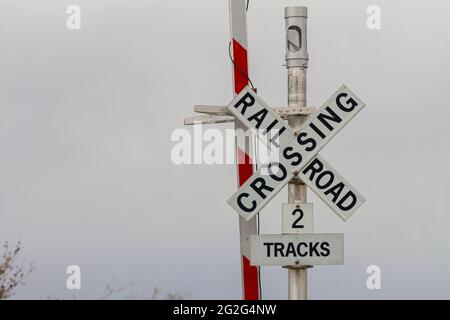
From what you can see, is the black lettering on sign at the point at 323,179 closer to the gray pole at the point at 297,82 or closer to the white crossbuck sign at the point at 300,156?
the white crossbuck sign at the point at 300,156

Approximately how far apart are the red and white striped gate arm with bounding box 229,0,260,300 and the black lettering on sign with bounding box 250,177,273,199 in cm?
78

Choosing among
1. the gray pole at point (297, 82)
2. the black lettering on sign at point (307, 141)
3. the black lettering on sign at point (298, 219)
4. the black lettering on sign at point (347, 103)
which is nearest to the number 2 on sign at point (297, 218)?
the black lettering on sign at point (298, 219)

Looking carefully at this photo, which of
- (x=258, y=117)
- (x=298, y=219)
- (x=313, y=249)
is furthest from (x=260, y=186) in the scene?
(x=313, y=249)

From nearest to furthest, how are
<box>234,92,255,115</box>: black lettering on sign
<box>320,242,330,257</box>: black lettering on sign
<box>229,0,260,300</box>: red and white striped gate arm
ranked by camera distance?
<box>320,242,330,257</box>: black lettering on sign, <box>234,92,255,115</box>: black lettering on sign, <box>229,0,260,300</box>: red and white striped gate arm

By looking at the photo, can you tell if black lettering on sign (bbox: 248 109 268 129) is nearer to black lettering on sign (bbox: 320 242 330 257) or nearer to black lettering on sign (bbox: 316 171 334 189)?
black lettering on sign (bbox: 316 171 334 189)

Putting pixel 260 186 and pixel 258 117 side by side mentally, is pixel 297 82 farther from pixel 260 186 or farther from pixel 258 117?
pixel 260 186

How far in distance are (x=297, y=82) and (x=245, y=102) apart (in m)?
0.61

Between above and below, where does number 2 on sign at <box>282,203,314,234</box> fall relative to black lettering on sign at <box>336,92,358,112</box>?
below

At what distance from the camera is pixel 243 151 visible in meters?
16.2

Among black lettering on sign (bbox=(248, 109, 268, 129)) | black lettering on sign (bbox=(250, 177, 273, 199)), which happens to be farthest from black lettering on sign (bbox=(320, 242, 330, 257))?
black lettering on sign (bbox=(248, 109, 268, 129))

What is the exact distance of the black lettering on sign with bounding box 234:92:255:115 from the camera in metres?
15.6

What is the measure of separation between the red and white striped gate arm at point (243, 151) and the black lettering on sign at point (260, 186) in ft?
2.56

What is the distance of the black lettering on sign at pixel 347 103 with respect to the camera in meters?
15.5
